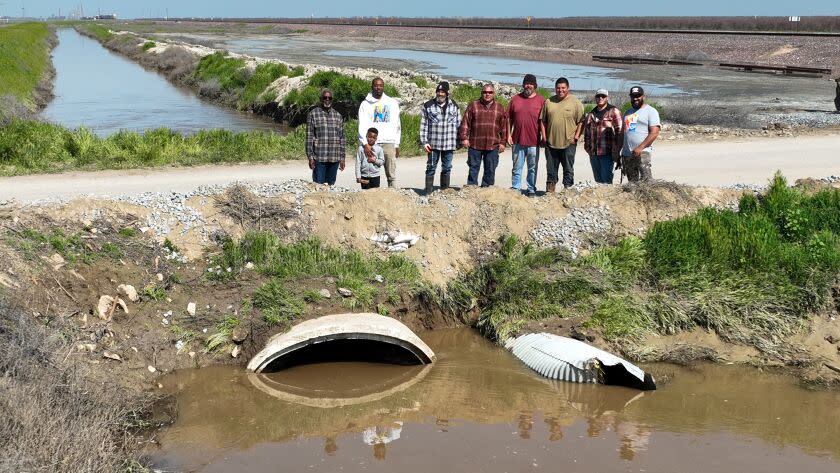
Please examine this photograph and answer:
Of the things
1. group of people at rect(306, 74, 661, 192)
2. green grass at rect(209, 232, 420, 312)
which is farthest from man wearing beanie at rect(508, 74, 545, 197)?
green grass at rect(209, 232, 420, 312)

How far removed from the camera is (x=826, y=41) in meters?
57.2

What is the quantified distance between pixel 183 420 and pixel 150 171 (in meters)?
8.68

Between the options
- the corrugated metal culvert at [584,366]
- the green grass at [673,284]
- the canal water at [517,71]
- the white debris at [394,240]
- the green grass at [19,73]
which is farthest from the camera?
the canal water at [517,71]

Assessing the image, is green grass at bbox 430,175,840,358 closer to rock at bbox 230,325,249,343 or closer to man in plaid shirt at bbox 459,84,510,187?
man in plaid shirt at bbox 459,84,510,187

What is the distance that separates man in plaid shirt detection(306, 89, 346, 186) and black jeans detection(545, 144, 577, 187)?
9.31 feet

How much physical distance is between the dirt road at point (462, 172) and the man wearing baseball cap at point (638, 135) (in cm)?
220

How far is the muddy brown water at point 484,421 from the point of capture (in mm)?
7469

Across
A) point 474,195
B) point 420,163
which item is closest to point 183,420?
point 474,195

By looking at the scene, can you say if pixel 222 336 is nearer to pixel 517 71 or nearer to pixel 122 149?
pixel 122 149

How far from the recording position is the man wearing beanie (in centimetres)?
1205

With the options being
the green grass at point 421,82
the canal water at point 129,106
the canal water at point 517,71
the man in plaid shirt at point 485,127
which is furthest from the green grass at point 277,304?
the canal water at point 517,71

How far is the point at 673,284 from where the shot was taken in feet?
35.0

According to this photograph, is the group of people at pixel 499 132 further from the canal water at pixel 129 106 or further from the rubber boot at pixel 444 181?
the canal water at pixel 129 106

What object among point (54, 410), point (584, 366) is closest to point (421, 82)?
point (584, 366)
